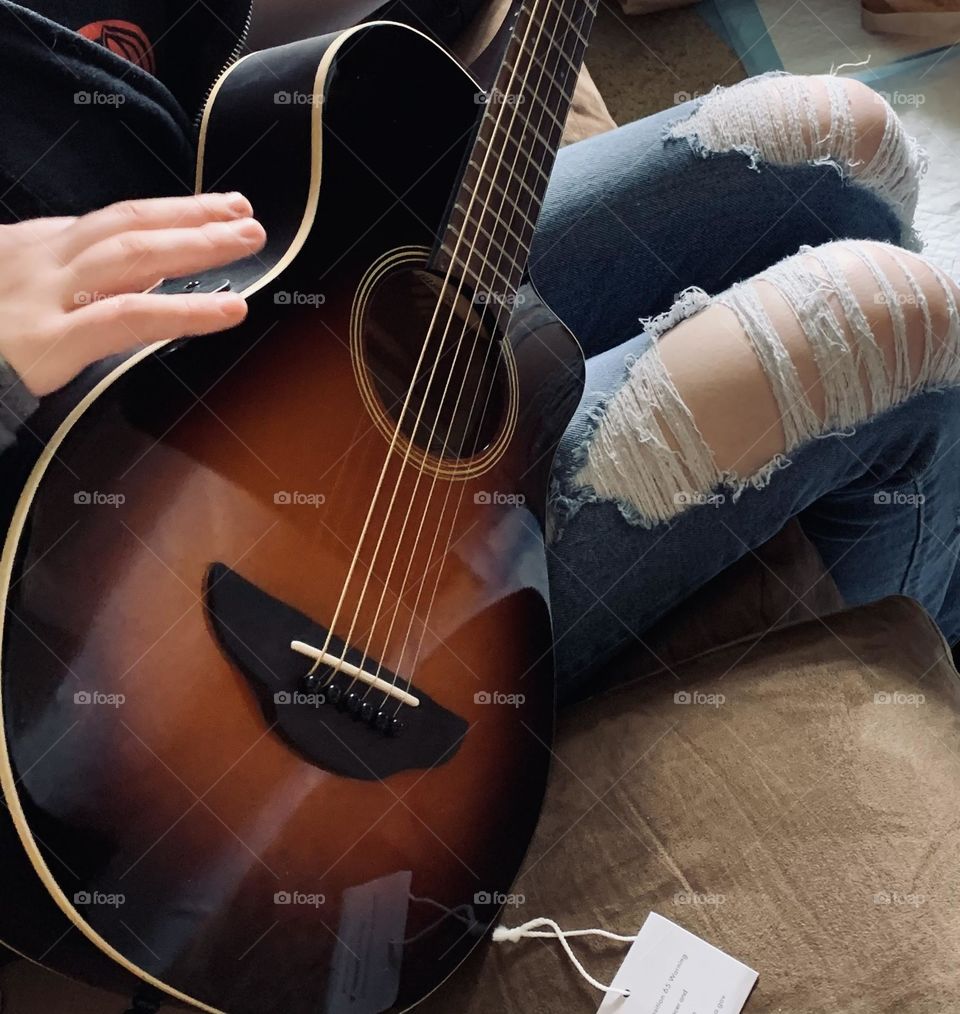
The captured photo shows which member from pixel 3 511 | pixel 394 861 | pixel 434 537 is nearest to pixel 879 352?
pixel 434 537

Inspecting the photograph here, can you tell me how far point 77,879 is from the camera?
425 millimetres

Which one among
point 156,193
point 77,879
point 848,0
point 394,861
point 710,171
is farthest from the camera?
point 848,0

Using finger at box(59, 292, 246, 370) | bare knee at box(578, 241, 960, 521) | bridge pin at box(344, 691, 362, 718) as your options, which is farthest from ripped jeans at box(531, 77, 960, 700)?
finger at box(59, 292, 246, 370)

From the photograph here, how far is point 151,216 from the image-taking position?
57cm

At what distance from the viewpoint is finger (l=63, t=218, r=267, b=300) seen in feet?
1.78

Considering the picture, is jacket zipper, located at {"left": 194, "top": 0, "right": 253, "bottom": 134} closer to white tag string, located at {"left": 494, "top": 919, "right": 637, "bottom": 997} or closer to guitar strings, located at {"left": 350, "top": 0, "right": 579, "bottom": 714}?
guitar strings, located at {"left": 350, "top": 0, "right": 579, "bottom": 714}

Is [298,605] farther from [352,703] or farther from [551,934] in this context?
[551,934]

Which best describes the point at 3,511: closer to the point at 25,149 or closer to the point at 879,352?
the point at 25,149

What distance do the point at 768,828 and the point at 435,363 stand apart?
0.40 meters

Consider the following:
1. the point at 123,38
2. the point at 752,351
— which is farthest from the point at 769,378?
the point at 123,38

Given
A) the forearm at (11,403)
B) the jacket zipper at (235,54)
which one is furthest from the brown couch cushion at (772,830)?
the jacket zipper at (235,54)

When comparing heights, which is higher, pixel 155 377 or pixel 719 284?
pixel 155 377

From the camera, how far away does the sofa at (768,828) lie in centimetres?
59

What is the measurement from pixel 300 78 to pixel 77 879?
52cm
